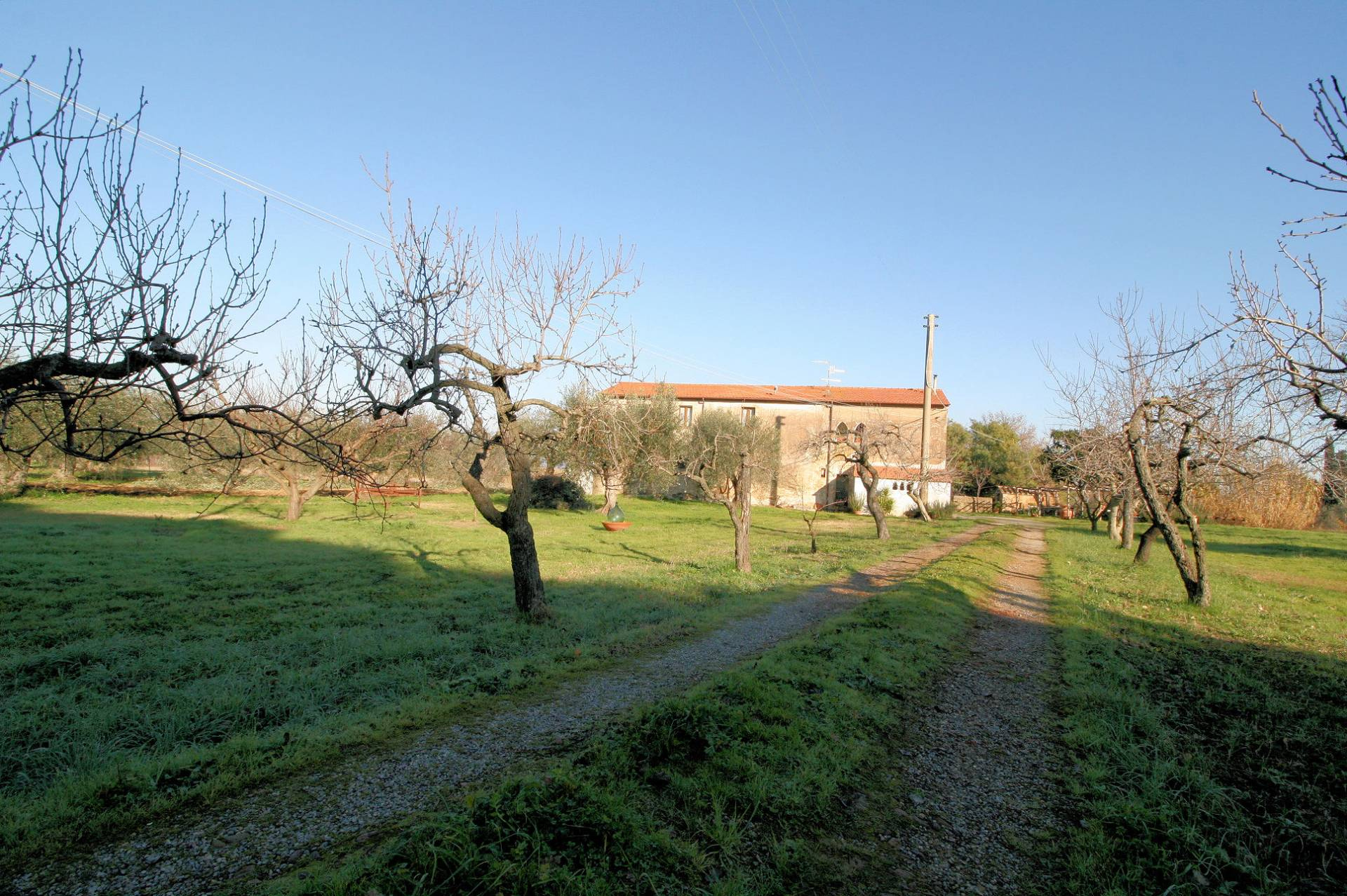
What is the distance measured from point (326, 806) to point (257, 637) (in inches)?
224

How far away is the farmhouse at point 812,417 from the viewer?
44812 mm

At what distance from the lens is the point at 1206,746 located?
5582 millimetres

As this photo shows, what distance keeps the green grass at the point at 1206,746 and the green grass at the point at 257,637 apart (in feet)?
15.7

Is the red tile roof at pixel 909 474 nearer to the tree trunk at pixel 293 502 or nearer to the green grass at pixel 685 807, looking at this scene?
the tree trunk at pixel 293 502

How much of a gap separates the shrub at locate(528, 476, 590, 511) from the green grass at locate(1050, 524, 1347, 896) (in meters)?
27.3

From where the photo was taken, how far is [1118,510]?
3025cm

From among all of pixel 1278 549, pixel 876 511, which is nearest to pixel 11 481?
pixel 876 511

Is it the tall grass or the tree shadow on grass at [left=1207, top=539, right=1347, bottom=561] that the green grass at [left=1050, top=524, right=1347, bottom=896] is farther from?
the tall grass

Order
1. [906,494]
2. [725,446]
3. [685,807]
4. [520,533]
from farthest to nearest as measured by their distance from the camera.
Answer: [906,494] → [725,446] → [520,533] → [685,807]

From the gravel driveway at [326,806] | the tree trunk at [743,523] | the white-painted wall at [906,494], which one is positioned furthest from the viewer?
the white-painted wall at [906,494]

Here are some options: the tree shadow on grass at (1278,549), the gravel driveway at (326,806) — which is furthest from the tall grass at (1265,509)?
the gravel driveway at (326,806)

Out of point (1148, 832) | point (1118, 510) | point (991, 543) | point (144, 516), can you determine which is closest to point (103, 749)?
point (1148, 832)

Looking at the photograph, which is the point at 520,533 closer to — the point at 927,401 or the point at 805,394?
the point at 927,401

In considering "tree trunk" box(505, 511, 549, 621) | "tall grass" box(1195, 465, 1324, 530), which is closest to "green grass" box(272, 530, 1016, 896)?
"tree trunk" box(505, 511, 549, 621)
